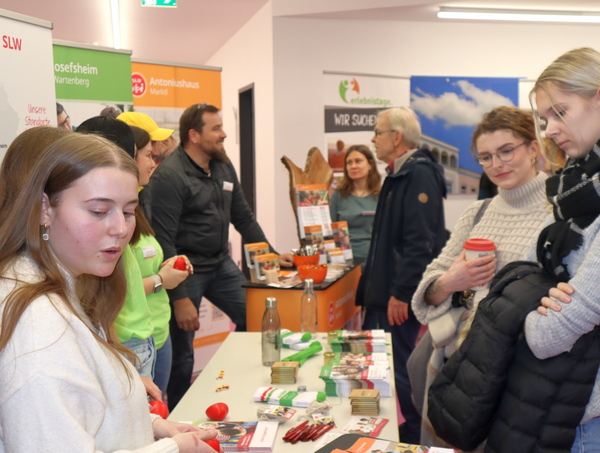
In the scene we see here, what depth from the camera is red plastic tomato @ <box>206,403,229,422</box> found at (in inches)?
71.2

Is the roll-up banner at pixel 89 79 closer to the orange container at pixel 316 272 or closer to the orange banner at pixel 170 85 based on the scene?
the orange banner at pixel 170 85

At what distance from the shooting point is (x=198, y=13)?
7062mm

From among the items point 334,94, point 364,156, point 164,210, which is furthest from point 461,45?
point 164,210

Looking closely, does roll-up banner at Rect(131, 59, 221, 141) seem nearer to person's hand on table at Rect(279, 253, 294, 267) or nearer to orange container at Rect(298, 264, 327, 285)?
person's hand on table at Rect(279, 253, 294, 267)

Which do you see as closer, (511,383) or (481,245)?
(511,383)

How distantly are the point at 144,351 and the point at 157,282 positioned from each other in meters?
0.34

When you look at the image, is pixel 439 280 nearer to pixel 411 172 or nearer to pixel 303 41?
pixel 411 172

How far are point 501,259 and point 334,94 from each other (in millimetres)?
4687

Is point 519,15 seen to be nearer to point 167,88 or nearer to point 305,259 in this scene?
point 167,88

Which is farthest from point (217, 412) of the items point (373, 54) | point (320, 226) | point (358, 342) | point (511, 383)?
point (373, 54)

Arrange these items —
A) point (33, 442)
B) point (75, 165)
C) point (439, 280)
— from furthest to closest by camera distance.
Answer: point (439, 280) → point (75, 165) → point (33, 442)

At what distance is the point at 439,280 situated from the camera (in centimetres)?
228

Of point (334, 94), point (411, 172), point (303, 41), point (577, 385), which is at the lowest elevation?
point (577, 385)

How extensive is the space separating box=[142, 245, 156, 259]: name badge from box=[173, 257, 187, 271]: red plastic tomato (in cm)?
14
